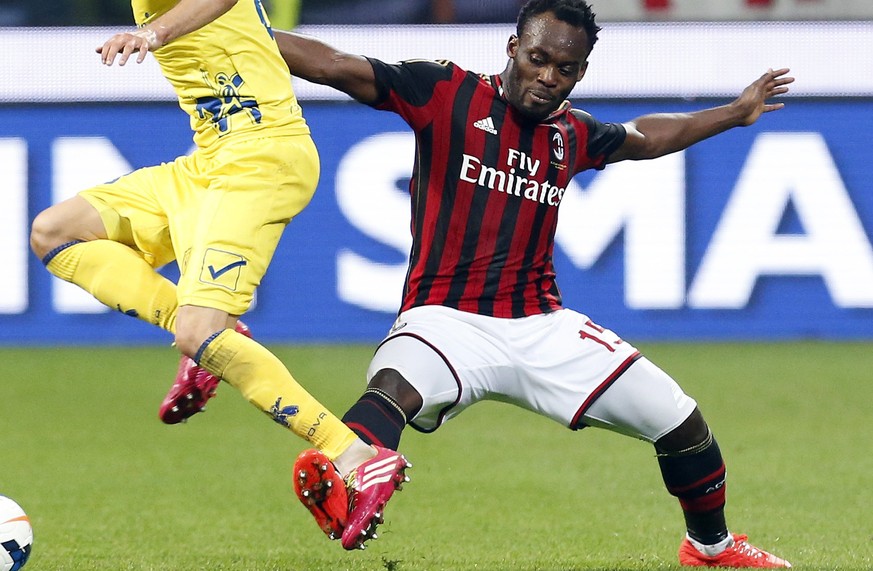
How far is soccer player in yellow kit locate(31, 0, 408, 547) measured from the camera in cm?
437

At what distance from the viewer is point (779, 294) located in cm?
1096

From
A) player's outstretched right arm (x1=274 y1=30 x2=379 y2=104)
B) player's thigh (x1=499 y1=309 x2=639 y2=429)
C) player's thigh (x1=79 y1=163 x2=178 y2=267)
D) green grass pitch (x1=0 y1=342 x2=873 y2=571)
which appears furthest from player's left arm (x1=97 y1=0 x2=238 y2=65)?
green grass pitch (x1=0 y1=342 x2=873 y2=571)

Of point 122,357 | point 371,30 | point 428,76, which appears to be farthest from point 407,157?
point 428,76

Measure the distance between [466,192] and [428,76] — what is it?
16.5 inches

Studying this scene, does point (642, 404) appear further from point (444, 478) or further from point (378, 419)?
point (444, 478)

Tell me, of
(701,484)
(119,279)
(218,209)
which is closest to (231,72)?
(218,209)

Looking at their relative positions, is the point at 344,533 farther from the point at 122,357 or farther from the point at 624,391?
the point at 122,357

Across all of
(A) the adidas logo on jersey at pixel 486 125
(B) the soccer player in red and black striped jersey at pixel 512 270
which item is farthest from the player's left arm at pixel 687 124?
(A) the adidas logo on jersey at pixel 486 125

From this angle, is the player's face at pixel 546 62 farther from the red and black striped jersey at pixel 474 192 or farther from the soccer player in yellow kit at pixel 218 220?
the soccer player in yellow kit at pixel 218 220

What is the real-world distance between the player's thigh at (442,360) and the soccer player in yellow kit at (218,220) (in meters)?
0.33

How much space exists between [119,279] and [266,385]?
69 cm

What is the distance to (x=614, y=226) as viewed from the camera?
1096 cm

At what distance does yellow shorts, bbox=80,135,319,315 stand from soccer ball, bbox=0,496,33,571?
32.7 inches

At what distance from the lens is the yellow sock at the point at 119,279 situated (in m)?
4.73
